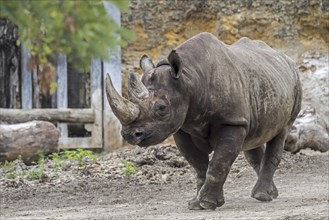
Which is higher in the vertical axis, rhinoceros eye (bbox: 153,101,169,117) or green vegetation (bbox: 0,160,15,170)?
rhinoceros eye (bbox: 153,101,169,117)

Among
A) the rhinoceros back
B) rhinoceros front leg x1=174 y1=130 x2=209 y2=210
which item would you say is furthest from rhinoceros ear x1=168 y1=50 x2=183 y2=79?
rhinoceros front leg x1=174 y1=130 x2=209 y2=210

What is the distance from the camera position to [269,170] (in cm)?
956

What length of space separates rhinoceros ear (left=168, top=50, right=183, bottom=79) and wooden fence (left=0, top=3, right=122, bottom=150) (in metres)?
5.55

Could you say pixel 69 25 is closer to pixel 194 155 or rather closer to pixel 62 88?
pixel 194 155

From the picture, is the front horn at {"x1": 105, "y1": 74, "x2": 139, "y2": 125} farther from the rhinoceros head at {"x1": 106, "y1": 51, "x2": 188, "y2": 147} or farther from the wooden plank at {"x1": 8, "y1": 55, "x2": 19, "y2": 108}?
the wooden plank at {"x1": 8, "y1": 55, "x2": 19, "y2": 108}

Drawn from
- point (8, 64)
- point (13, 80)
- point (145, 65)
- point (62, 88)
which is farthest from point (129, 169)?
point (145, 65)

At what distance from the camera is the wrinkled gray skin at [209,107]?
8102 mm

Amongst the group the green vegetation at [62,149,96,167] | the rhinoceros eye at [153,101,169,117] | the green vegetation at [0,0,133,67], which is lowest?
the green vegetation at [62,149,96,167]

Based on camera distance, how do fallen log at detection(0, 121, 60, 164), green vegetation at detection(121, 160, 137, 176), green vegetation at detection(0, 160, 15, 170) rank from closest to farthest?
green vegetation at detection(121, 160, 137, 176) < green vegetation at detection(0, 160, 15, 170) < fallen log at detection(0, 121, 60, 164)

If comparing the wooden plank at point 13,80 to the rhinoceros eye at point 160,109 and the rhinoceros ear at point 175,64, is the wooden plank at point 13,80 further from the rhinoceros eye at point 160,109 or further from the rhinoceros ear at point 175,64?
the rhinoceros eye at point 160,109

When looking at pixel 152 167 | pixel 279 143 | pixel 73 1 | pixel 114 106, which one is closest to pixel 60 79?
pixel 152 167

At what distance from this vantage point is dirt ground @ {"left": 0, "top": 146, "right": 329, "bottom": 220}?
331 inches

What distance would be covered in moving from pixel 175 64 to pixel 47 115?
5789 millimetres

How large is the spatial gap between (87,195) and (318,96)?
5092 millimetres
